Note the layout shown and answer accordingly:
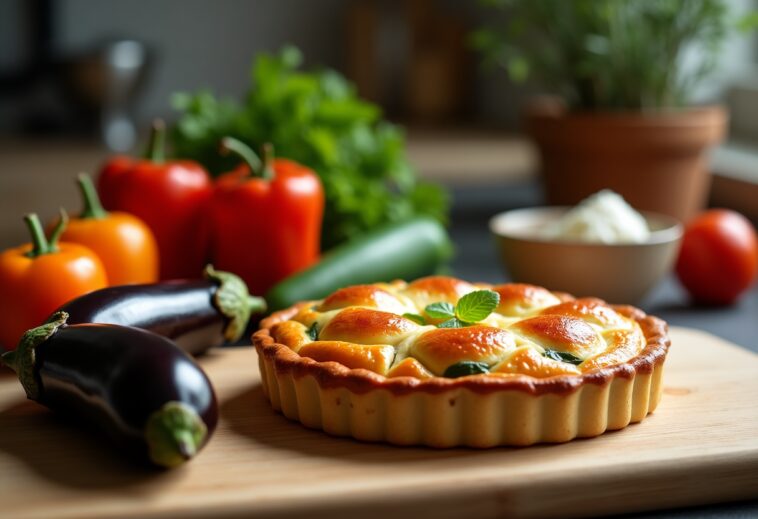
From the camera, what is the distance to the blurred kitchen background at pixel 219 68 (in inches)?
215

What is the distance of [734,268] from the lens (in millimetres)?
2637

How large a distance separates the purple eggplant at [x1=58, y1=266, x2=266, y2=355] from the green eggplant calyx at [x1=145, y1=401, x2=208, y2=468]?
465 millimetres

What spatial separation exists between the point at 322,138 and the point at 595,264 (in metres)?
0.98

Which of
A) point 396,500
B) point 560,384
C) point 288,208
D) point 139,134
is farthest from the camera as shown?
point 139,134

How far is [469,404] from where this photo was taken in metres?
1.53

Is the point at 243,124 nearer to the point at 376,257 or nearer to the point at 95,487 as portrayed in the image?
the point at 376,257

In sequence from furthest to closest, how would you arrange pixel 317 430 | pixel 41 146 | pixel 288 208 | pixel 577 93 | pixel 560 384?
pixel 41 146, pixel 577 93, pixel 288 208, pixel 317 430, pixel 560 384

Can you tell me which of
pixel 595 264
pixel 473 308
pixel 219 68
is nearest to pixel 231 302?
pixel 473 308

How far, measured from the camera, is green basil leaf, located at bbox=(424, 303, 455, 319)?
5.83 feet

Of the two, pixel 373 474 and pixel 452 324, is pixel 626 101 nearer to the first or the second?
pixel 452 324

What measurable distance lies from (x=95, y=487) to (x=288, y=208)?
1.28 m

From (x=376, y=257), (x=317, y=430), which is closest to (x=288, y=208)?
(x=376, y=257)

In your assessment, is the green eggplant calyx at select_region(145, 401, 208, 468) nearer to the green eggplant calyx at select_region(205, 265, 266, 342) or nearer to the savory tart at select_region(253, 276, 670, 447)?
the savory tart at select_region(253, 276, 670, 447)

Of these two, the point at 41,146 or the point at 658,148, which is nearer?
the point at 658,148
